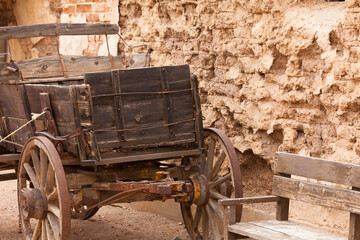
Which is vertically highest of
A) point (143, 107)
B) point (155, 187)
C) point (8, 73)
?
point (8, 73)

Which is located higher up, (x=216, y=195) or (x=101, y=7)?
(x=101, y=7)

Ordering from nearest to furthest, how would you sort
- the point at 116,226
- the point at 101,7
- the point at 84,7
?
the point at 116,226
the point at 101,7
the point at 84,7

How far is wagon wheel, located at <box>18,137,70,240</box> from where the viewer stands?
4176 millimetres

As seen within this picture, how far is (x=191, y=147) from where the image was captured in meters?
4.77

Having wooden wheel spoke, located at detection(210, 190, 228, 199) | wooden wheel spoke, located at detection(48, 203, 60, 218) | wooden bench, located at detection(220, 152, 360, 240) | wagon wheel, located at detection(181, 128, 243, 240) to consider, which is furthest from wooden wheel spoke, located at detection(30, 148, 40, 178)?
wooden bench, located at detection(220, 152, 360, 240)

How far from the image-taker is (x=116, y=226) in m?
6.15

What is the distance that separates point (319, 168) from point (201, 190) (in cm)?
117

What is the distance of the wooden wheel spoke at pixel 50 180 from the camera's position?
14.4 ft

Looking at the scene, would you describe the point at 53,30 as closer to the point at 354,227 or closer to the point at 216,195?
the point at 216,195

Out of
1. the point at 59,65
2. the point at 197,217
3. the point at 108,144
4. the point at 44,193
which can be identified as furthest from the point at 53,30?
the point at 197,217

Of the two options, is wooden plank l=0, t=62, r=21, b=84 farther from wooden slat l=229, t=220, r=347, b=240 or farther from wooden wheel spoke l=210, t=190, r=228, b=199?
wooden slat l=229, t=220, r=347, b=240

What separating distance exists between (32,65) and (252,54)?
6.41ft

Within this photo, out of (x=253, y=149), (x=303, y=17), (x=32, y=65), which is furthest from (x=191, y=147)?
(x=32, y=65)

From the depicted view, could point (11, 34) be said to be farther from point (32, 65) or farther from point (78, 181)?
point (78, 181)
